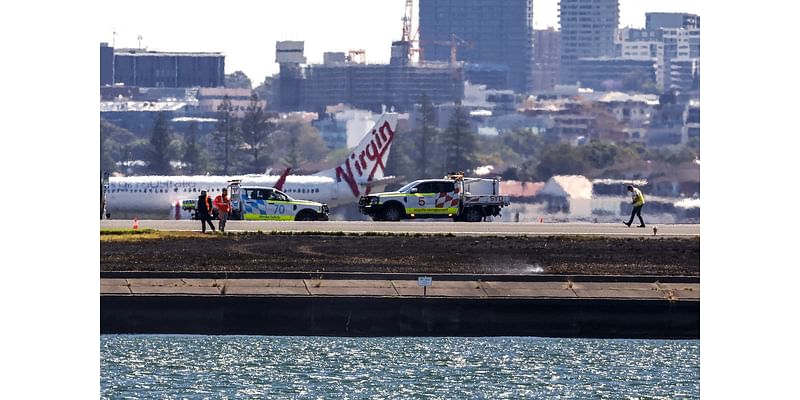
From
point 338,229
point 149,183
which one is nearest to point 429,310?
point 338,229

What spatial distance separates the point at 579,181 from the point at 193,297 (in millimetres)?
138960

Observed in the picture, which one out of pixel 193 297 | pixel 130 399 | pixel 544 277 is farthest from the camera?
pixel 544 277

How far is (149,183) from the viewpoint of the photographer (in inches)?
3743

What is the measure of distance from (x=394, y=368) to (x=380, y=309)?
3.88 m

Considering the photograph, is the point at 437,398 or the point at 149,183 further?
the point at 149,183

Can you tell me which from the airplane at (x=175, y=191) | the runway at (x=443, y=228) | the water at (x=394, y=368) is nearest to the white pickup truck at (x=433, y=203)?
the runway at (x=443, y=228)

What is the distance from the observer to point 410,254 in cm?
4778

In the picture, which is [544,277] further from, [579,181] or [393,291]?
[579,181]

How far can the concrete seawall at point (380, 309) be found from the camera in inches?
1499

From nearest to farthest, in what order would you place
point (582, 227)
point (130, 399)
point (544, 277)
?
point (130, 399) → point (544, 277) → point (582, 227)

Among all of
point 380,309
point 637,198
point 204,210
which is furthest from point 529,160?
point 380,309

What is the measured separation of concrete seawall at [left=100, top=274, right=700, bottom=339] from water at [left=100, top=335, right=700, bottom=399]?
1.17 ft

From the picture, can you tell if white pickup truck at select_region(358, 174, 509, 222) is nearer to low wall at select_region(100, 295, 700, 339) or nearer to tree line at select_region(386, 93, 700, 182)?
low wall at select_region(100, 295, 700, 339)

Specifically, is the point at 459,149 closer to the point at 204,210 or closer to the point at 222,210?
the point at 204,210
